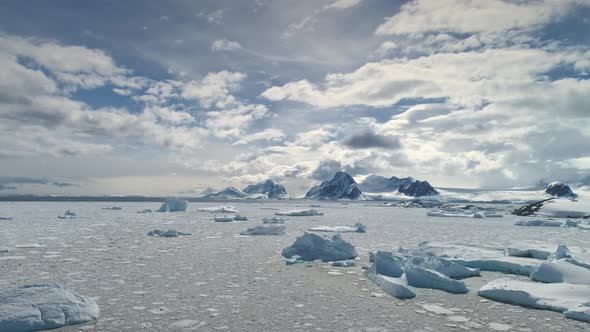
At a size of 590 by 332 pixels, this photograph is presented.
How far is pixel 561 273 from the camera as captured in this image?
21.5 ft

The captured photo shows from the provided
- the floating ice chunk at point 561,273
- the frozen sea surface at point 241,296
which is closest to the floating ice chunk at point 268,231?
the frozen sea surface at point 241,296

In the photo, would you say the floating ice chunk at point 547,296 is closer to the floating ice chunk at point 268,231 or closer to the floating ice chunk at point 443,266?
the floating ice chunk at point 443,266

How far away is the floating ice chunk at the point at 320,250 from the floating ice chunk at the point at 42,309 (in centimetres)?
560

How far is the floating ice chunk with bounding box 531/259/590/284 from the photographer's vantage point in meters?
6.38

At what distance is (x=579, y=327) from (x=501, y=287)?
1.33 m

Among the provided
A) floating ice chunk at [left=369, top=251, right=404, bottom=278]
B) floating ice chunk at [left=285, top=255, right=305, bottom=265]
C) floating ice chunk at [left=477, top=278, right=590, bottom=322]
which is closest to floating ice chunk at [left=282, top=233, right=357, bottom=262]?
floating ice chunk at [left=285, top=255, right=305, bottom=265]

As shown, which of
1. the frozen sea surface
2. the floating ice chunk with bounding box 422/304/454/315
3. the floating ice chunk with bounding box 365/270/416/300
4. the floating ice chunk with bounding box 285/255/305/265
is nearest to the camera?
the frozen sea surface

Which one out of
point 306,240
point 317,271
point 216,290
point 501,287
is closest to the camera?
point 501,287

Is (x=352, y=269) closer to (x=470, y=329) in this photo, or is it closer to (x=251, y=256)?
(x=251, y=256)

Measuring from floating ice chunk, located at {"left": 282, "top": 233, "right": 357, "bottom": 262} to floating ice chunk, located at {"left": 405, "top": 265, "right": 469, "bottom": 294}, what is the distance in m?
2.90

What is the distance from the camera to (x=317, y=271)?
818 centimetres

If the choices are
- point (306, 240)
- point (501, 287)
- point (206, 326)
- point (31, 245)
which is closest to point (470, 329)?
point (501, 287)

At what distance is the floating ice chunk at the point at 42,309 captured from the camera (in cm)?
422

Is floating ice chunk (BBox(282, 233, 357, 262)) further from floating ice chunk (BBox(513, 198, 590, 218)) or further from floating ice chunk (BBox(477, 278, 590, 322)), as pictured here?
floating ice chunk (BBox(513, 198, 590, 218))
